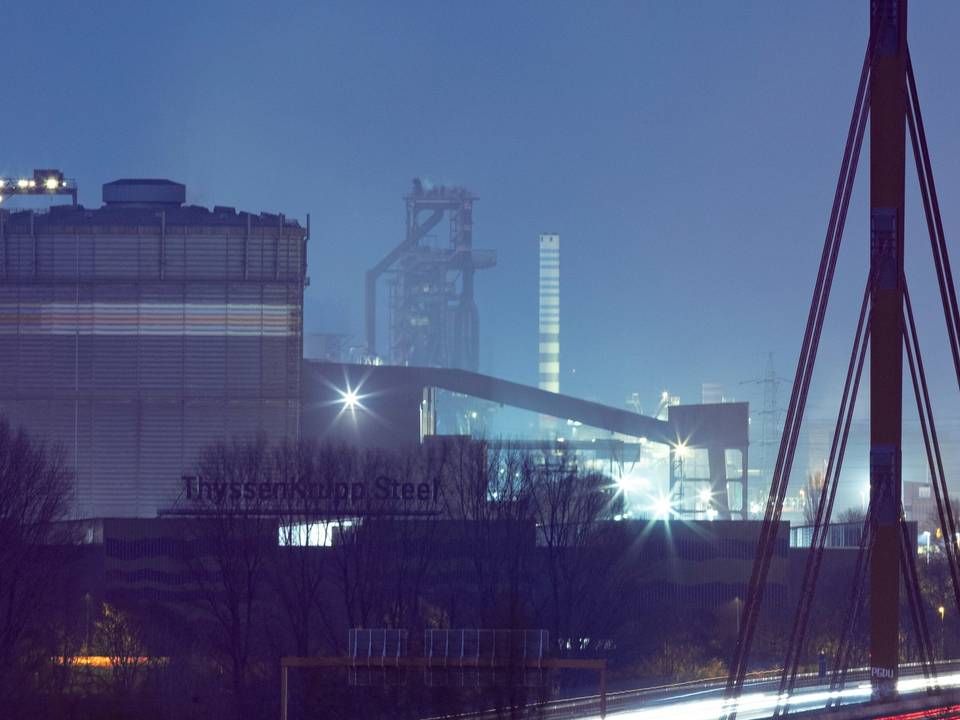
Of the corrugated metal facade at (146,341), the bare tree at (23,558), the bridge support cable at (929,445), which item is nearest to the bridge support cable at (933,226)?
the bridge support cable at (929,445)

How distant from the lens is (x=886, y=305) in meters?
23.9

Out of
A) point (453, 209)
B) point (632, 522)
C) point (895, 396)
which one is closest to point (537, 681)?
point (895, 396)

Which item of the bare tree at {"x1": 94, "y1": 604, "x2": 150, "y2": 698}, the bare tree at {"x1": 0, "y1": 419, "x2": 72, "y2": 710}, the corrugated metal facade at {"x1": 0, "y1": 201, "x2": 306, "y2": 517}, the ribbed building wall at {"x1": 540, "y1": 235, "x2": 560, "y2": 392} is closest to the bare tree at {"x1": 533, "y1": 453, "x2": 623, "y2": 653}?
the bare tree at {"x1": 94, "y1": 604, "x2": 150, "y2": 698}

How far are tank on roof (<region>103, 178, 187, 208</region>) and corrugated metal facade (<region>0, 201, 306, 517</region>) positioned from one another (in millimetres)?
4153

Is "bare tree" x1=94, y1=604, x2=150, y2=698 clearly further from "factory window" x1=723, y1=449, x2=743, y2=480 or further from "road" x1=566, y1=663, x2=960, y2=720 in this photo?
"factory window" x1=723, y1=449, x2=743, y2=480

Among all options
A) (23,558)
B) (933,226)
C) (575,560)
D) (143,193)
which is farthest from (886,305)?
A: (143,193)

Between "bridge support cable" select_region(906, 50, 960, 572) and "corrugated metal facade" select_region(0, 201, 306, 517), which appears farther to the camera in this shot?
"corrugated metal facade" select_region(0, 201, 306, 517)

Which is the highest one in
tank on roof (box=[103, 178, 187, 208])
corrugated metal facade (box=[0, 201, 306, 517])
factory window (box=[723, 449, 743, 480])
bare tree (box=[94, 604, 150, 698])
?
tank on roof (box=[103, 178, 187, 208])

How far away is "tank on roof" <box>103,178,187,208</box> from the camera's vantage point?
72188 mm

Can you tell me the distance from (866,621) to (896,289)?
2907 cm

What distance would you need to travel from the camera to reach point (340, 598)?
4894cm

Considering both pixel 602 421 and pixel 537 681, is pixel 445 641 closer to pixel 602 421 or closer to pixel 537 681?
pixel 537 681

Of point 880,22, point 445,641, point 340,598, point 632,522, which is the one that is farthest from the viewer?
point 632,522

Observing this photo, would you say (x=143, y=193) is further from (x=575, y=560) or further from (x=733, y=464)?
(x=733, y=464)
